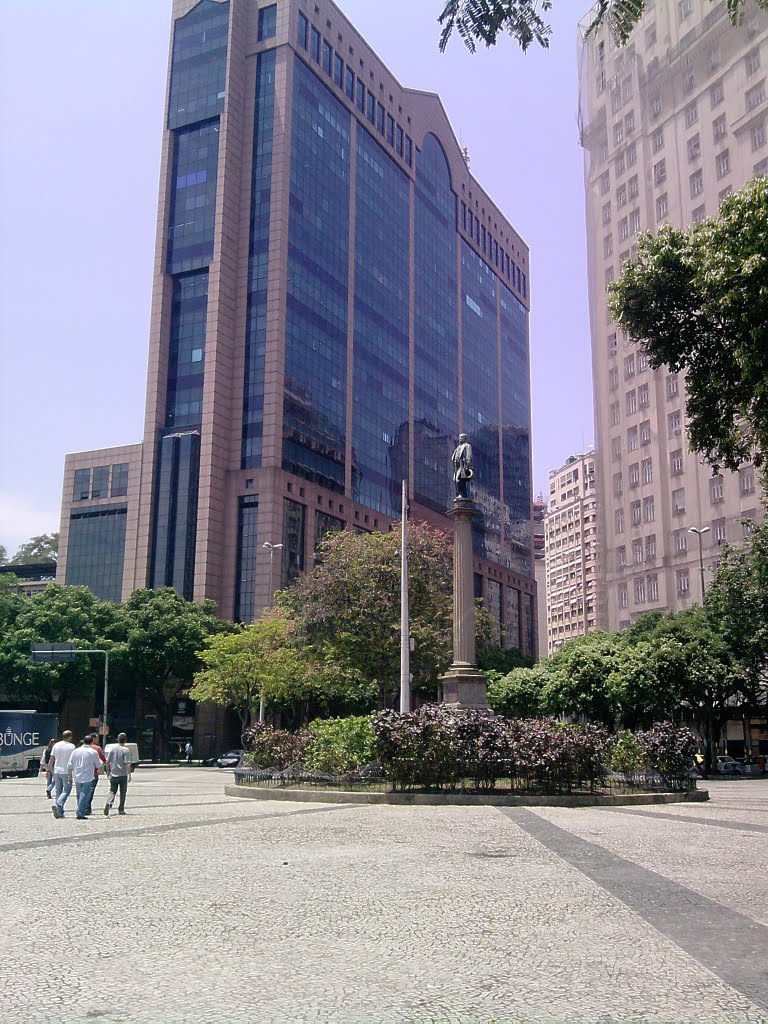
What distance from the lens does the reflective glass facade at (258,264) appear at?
73.8 m

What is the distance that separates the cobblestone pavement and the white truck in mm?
27914

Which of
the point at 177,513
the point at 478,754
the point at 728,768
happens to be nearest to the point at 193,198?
the point at 177,513

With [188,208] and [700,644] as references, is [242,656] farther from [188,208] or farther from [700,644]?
[188,208]

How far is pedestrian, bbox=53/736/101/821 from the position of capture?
1696 cm

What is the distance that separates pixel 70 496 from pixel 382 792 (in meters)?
67.0

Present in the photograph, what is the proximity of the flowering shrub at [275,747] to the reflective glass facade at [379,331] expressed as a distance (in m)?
58.8

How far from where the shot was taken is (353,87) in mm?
91375

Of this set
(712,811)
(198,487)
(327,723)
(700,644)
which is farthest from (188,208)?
(712,811)

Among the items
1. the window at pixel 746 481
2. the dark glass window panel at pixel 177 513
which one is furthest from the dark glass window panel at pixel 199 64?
the window at pixel 746 481

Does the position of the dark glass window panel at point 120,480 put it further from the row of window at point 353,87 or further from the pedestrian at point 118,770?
the pedestrian at point 118,770

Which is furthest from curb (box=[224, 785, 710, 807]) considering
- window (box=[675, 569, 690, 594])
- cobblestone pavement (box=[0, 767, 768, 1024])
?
window (box=[675, 569, 690, 594])

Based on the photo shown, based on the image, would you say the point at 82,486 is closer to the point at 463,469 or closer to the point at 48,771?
the point at 463,469

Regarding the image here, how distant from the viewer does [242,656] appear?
52.3m

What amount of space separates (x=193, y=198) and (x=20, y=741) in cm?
5439
